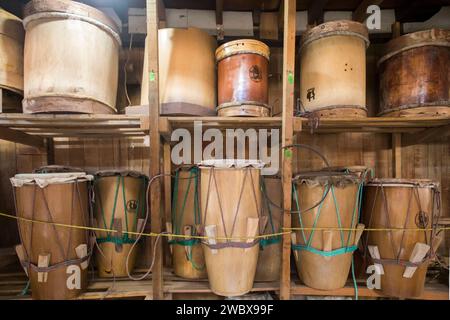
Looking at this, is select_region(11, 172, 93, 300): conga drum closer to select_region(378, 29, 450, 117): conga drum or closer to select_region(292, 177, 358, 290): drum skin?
select_region(292, 177, 358, 290): drum skin

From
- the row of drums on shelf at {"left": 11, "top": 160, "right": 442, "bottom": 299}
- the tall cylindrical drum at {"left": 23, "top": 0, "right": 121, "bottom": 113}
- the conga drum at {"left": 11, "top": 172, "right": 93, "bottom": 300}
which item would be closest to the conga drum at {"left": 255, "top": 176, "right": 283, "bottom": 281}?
the row of drums on shelf at {"left": 11, "top": 160, "right": 442, "bottom": 299}

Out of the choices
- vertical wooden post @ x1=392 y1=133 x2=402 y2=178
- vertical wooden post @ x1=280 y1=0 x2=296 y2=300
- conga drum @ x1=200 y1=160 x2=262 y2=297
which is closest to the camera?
conga drum @ x1=200 y1=160 x2=262 y2=297

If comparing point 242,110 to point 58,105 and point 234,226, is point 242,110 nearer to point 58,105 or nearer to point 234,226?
point 234,226

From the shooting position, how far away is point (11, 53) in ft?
5.63

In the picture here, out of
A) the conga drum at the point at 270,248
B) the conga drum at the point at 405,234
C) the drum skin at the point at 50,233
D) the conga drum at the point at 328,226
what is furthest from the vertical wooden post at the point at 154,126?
the conga drum at the point at 405,234

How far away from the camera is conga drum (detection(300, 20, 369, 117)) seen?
176 cm

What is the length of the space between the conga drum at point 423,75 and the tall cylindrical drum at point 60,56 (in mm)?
2335

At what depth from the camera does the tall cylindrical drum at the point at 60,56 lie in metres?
→ 1.51

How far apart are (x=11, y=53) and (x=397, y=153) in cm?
344

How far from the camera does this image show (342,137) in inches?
94.9

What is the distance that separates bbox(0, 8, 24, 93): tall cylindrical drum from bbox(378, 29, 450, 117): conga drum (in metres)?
2.96

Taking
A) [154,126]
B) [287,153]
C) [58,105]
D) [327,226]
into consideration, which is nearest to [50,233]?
[58,105]

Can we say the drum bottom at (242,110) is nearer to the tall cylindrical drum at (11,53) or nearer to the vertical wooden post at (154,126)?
the vertical wooden post at (154,126)
